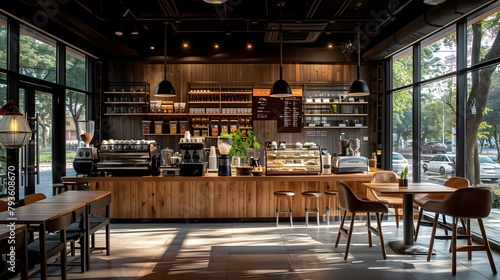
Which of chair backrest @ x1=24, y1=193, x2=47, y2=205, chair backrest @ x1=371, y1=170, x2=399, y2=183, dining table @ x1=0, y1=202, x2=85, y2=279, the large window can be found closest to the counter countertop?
chair backrest @ x1=371, y1=170, x2=399, y2=183

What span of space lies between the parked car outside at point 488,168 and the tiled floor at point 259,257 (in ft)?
3.52

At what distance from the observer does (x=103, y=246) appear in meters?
4.97

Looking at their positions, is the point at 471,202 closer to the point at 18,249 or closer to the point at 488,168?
the point at 488,168

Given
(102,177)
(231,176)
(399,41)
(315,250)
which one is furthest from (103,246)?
(399,41)

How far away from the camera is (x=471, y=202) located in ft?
13.1

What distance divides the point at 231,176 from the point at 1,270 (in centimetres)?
360

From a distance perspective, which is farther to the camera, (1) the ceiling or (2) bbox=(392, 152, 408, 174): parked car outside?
(2) bbox=(392, 152, 408, 174): parked car outside

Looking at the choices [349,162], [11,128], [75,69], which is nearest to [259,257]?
[349,162]

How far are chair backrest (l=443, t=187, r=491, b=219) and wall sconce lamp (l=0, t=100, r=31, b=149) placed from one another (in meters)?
4.44

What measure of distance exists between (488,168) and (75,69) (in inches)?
300

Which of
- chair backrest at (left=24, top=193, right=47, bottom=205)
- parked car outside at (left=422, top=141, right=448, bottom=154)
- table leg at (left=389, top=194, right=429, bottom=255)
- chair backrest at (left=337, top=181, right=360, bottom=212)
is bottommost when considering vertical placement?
table leg at (left=389, top=194, right=429, bottom=255)

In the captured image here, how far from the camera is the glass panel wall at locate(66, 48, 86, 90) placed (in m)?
7.45

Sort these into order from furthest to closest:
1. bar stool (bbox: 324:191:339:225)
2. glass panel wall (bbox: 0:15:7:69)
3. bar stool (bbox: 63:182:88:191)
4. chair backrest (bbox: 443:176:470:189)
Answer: bar stool (bbox: 324:191:339:225) < bar stool (bbox: 63:182:88:191) < glass panel wall (bbox: 0:15:7:69) < chair backrest (bbox: 443:176:470:189)

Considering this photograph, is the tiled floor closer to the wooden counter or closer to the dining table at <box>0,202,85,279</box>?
the wooden counter
